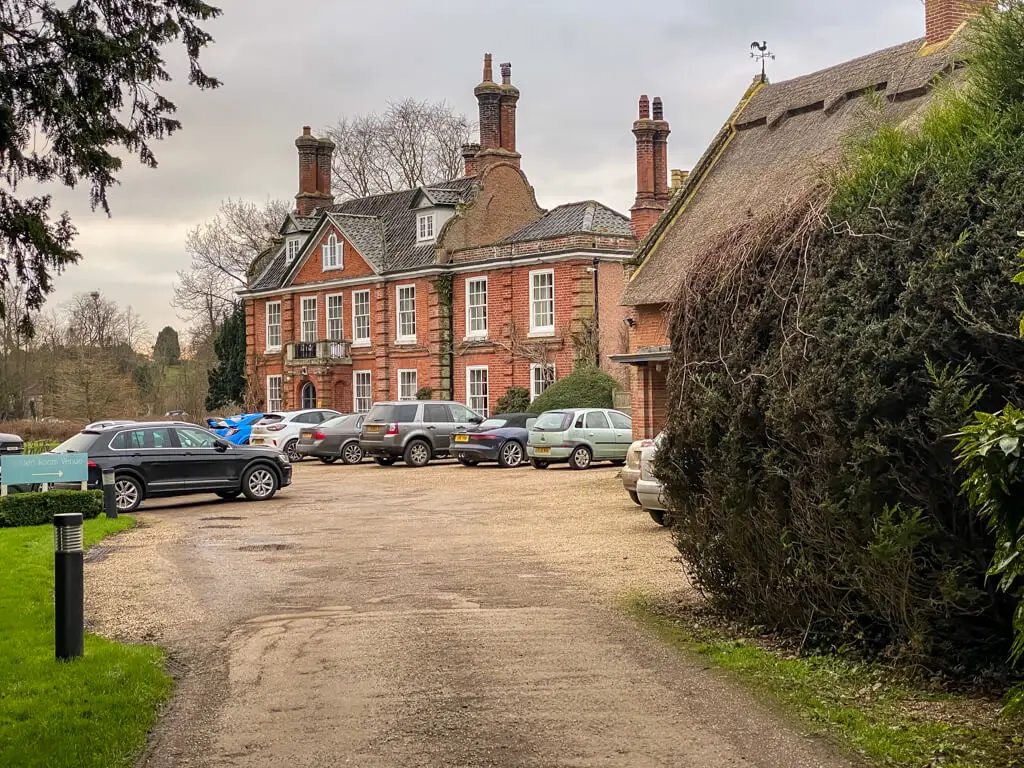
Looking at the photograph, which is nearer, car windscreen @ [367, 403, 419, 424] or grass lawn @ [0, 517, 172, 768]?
grass lawn @ [0, 517, 172, 768]

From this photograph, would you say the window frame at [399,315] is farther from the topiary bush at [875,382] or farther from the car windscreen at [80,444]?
the topiary bush at [875,382]

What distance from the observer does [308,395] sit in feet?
174

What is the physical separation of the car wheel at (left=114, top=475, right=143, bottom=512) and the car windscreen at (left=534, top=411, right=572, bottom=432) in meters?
11.3

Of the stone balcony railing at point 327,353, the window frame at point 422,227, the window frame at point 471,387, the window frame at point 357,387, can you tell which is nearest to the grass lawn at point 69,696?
the window frame at point 471,387

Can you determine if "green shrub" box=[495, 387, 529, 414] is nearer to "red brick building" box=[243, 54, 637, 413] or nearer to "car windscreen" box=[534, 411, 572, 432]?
"red brick building" box=[243, 54, 637, 413]

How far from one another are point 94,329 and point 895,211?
73933mm

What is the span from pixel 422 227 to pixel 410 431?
18.3m

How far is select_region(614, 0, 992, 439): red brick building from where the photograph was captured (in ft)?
80.5

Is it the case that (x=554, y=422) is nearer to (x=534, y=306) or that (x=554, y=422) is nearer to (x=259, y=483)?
(x=259, y=483)

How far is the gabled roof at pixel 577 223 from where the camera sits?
42.1m

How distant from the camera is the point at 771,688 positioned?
7184 mm

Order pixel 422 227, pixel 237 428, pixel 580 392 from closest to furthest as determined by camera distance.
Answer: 1. pixel 580 392
2. pixel 237 428
3. pixel 422 227

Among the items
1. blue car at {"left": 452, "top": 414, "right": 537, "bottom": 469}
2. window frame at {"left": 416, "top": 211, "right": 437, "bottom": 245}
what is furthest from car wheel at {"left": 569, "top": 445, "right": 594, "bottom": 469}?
window frame at {"left": 416, "top": 211, "right": 437, "bottom": 245}

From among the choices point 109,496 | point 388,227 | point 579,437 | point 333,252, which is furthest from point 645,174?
point 109,496
